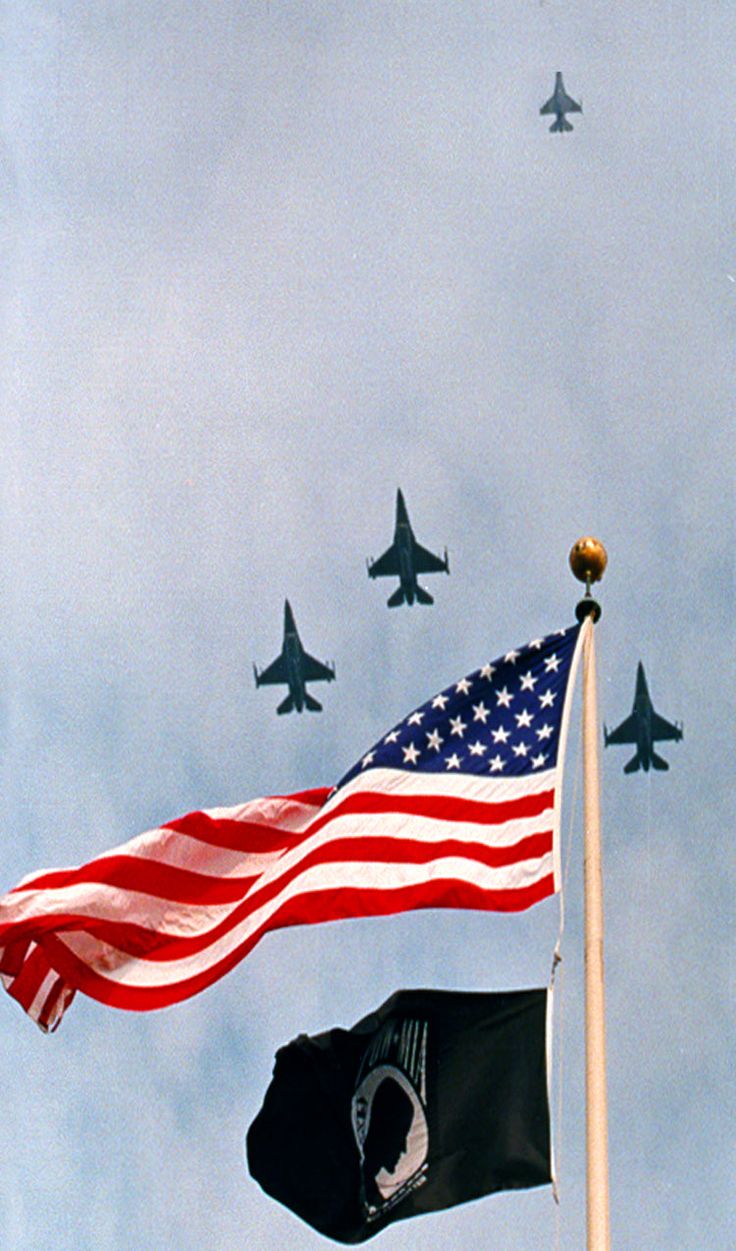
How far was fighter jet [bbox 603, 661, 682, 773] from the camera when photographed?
56.5 metres

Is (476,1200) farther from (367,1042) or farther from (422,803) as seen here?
(422,803)

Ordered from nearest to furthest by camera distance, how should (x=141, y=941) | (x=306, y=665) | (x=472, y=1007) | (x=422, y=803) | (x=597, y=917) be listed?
(x=597, y=917) < (x=472, y=1007) < (x=422, y=803) < (x=141, y=941) < (x=306, y=665)

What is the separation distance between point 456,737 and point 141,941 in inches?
103

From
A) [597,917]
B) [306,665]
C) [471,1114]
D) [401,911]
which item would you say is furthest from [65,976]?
[306,665]

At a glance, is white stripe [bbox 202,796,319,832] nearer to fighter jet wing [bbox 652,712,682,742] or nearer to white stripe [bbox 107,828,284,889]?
white stripe [bbox 107,828,284,889]

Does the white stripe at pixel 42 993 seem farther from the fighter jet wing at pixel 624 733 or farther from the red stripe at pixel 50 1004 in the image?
the fighter jet wing at pixel 624 733

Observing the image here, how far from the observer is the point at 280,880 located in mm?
12508

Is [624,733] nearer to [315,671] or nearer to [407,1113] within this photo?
[315,671]

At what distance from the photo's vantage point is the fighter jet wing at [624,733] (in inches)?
2255

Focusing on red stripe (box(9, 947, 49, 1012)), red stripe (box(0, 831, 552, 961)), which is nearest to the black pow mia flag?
red stripe (box(0, 831, 552, 961))

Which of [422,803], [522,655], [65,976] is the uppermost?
[522,655]

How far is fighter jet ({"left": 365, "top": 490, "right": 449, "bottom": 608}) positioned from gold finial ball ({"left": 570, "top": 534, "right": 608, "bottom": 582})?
4279cm

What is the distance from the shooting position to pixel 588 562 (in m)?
12.5

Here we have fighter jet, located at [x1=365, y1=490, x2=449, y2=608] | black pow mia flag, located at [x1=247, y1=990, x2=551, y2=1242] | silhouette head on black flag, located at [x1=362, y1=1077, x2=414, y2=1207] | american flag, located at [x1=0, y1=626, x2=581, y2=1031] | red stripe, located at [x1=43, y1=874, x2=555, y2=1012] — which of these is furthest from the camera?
fighter jet, located at [x1=365, y1=490, x2=449, y2=608]
